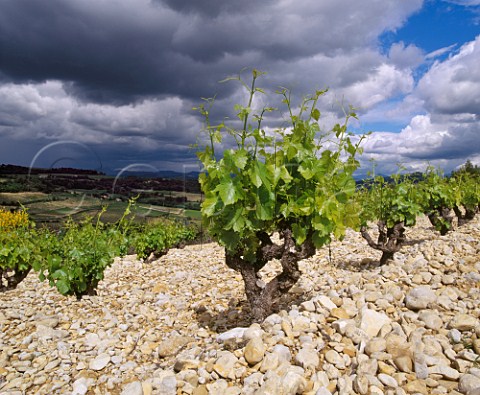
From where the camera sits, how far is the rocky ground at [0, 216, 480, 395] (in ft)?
10.5

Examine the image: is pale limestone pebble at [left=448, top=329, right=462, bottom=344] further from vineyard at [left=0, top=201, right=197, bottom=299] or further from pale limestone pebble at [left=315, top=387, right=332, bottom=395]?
vineyard at [left=0, top=201, right=197, bottom=299]

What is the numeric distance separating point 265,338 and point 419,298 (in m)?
1.94

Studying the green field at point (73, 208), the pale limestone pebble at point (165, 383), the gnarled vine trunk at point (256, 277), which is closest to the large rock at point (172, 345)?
the pale limestone pebble at point (165, 383)

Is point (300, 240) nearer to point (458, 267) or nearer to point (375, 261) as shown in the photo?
point (458, 267)

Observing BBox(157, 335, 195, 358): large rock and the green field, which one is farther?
the green field

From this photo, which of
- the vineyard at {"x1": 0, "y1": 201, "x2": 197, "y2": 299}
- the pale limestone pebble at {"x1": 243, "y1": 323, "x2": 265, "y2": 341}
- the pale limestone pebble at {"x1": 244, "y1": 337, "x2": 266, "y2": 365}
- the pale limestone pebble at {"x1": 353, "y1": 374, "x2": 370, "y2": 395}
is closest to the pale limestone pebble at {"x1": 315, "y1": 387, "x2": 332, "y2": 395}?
the pale limestone pebble at {"x1": 353, "y1": 374, "x2": 370, "y2": 395}

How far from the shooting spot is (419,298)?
171 inches

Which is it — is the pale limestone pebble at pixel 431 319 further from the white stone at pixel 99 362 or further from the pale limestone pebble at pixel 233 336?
the white stone at pixel 99 362

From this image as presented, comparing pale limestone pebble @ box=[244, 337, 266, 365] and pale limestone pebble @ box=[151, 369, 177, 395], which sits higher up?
pale limestone pebble @ box=[244, 337, 266, 365]

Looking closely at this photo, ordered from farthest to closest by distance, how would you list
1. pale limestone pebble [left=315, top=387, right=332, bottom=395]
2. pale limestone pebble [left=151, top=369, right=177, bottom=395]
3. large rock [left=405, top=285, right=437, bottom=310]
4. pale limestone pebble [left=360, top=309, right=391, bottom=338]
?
large rock [left=405, top=285, right=437, bottom=310] < pale limestone pebble [left=360, top=309, right=391, bottom=338] < pale limestone pebble [left=151, top=369, right=177, bottom=395] < pale limestone pebble [left=315, top=387, right=332, bottom=395]

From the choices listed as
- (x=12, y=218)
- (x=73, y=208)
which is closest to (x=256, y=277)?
(x=73, y=208)

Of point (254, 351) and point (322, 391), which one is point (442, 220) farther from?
point (322, 391)

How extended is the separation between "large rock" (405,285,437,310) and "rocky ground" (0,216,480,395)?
1 cm

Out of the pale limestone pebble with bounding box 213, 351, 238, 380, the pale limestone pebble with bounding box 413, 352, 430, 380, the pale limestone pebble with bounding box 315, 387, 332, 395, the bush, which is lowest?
the pale limestone pebble with bounding box 213, 351, 238, 380
